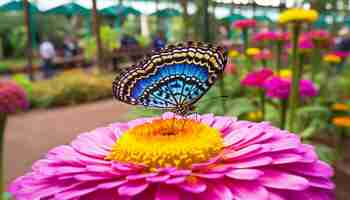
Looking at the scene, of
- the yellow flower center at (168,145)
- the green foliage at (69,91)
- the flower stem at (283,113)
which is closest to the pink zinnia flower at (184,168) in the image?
the yellow flower center at (168,145)

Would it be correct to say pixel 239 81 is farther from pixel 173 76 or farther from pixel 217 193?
pixel 217 193

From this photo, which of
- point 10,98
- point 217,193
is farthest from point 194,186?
point 10,98

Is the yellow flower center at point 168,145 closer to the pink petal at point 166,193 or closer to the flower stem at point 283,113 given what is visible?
the pink petal at point 166,193

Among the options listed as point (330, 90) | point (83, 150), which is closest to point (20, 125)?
point (330, 90)

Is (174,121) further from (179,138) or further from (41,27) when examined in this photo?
(41,27)

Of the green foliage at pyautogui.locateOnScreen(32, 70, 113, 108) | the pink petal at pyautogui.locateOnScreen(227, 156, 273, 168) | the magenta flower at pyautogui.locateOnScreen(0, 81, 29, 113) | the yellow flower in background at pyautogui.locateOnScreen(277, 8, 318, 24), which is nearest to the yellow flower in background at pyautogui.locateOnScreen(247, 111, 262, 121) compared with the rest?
the yellow flower in background at pyautogui.locateOnScreen(277, 8, 318, 24)

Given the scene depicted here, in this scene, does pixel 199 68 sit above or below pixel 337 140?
above
